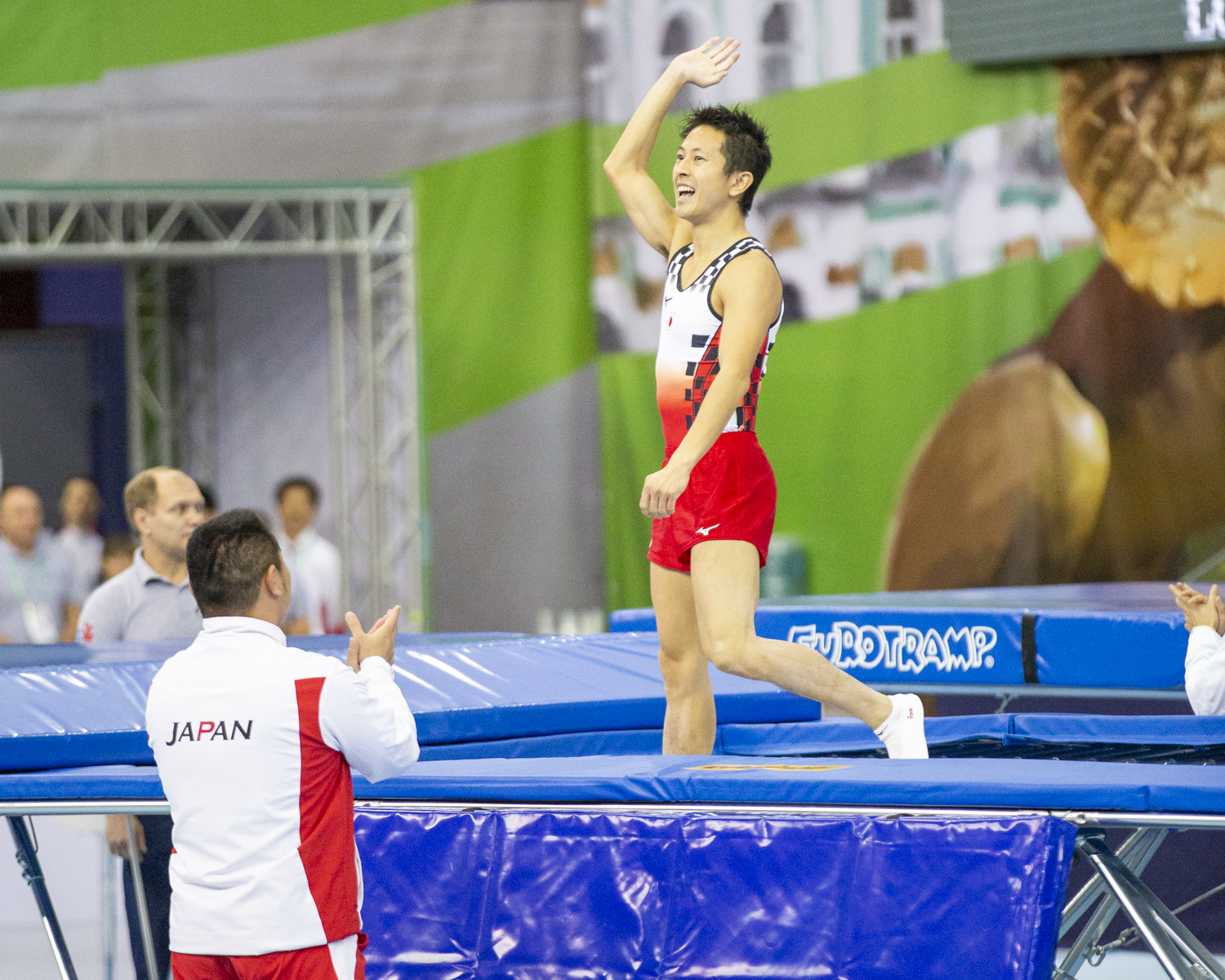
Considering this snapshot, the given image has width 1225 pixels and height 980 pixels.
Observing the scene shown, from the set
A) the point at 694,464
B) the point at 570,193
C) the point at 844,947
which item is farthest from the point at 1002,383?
the point at 844,947

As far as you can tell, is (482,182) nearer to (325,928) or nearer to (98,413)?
(98,413)

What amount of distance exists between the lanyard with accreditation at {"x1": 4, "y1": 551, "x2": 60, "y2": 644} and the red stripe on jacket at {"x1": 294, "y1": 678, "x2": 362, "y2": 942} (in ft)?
17.3

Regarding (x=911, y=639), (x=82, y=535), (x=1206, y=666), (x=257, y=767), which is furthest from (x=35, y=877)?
(x=82, y=535)

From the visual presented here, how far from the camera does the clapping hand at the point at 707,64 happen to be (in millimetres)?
3232

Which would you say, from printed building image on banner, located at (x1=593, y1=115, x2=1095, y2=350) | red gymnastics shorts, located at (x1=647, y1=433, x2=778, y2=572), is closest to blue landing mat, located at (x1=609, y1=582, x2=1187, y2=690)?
red gymnastics shorts, located at (x1=647, y1=433, x2=778, y2=572)

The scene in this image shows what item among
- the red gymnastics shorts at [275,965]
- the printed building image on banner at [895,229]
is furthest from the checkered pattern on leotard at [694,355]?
the printed building image on banner at [895,229]

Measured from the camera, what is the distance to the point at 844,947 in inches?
97.6

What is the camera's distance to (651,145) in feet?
11.0

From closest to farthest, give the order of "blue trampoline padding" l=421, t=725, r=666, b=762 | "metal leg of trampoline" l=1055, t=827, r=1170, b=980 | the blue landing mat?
"metal leg of trampoline" l=1055, t=827, r=1170, b=980
"blue trampoline padding" l=421, t=725, r=666, b=762
the blue landing mat

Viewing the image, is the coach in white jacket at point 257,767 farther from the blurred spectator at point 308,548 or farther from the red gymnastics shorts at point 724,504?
the blurred spectator at point 308,548

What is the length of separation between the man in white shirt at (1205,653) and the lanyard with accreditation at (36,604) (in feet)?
17.6

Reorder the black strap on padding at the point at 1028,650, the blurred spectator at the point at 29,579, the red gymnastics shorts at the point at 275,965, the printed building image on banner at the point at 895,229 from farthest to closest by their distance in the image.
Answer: the printed building image on banner at the point at 895,229
the blurred spectator at the point at 29,579
the black strap on padding at the point at 1028,650
the red gymnastics shorts at the point at 275,965

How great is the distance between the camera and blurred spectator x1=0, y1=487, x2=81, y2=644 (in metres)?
7.10

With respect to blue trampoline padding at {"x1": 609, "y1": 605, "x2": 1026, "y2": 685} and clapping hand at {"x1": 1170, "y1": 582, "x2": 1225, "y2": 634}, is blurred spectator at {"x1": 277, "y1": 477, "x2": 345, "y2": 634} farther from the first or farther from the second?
clapping hand at {"x1": 1170, "y1": 582, "x2": 1225, "y2": 634}
